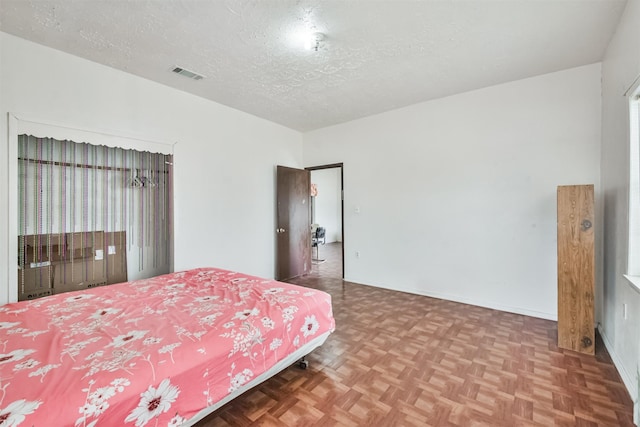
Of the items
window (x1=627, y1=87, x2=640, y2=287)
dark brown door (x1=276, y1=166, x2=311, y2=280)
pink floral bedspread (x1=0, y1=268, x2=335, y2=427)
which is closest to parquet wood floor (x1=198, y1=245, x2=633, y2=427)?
pink floral bedspread (x1=0, y1=268, x2=335, y2=427)

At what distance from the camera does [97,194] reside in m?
→ 3.02

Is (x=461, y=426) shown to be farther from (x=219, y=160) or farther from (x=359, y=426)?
(x=219, y=160)

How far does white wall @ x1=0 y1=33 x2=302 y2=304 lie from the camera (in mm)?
2424

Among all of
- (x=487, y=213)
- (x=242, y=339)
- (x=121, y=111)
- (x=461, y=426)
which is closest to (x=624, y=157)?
(x=487, y=213)

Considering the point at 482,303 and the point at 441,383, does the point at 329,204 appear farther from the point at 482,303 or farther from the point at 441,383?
the point at 441,383

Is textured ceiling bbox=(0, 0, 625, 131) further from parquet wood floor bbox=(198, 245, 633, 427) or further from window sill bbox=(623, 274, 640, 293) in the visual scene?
parquet wood floor bbox=(198, 245, 633, 427)

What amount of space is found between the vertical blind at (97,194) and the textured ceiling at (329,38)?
95cm

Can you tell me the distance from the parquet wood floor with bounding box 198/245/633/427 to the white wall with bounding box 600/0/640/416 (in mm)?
222

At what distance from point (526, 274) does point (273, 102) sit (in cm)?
390

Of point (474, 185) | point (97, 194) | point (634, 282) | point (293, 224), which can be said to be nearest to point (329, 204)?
point (293, 224)

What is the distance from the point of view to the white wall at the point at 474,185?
306 cm

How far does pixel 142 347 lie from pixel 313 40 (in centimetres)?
255

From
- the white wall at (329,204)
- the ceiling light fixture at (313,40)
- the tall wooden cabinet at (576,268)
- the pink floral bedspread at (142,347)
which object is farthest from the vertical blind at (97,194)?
the white wall at (329,204)

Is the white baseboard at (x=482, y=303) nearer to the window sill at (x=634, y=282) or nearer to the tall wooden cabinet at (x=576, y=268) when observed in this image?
the tall wooden cabinet at (x=576, y=268)
